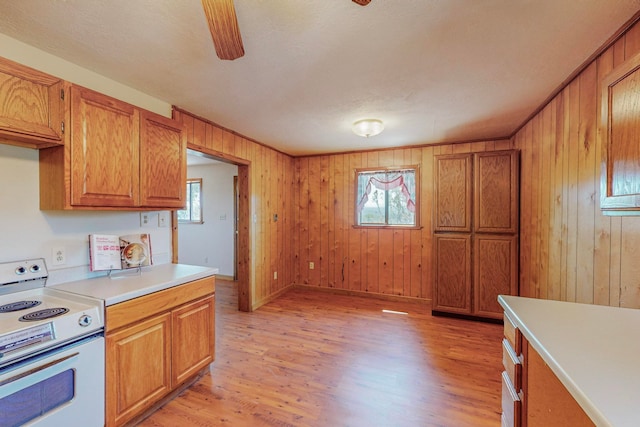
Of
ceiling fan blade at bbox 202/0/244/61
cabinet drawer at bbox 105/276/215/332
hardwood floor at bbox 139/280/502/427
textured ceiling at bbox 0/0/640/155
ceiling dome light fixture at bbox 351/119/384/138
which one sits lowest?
hardwood floor at bbox 139/280/502/427

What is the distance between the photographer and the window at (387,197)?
13.3 ft

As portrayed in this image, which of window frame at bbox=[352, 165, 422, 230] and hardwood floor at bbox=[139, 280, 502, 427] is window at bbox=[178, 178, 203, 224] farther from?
window frame at bbox=[352, 165, 422, 230]

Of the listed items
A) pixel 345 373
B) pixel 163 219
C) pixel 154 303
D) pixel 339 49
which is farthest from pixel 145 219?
pixel 345 373

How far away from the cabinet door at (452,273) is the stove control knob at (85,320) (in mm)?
3406

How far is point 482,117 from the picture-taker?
2809 mm

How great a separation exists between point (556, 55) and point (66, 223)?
336cm

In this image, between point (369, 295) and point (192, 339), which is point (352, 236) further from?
point (192, 339)

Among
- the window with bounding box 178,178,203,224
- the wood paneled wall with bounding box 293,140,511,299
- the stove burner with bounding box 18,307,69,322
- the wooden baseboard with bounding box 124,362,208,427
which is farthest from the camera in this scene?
the window with bounding box 178,178,203,224

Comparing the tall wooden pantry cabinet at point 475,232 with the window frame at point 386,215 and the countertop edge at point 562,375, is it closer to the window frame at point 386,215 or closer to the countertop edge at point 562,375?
the window frame at point 386,215

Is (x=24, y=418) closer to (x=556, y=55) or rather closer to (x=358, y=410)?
(x=358, y=410)

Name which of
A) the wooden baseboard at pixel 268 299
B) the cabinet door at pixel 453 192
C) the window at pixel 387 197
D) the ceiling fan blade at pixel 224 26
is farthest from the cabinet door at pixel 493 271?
the ceiling fan blade at pixel 224 26

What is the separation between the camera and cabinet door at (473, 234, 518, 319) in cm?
313

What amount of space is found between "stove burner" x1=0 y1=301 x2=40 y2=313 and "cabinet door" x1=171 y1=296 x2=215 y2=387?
714mm

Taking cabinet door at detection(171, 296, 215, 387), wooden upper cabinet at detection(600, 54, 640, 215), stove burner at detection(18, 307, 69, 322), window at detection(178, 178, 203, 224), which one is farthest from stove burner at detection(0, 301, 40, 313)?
window at detection(178, 178, 203, 224)
